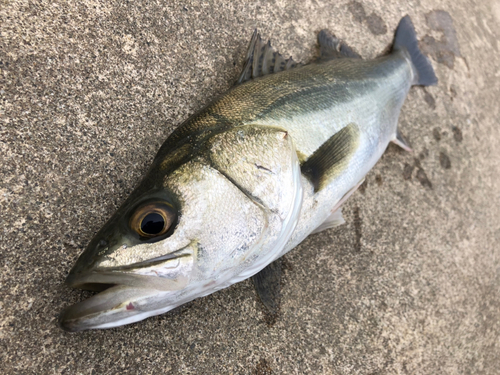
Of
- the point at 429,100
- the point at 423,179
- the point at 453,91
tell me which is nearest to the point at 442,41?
the point at 453,91

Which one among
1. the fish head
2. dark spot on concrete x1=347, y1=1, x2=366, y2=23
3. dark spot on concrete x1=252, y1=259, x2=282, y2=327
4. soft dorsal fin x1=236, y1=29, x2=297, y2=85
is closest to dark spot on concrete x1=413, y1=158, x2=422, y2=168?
dark spot on concrete x1=347, y1=1, x2=366, y2=23

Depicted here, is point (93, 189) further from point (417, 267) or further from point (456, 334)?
point (456, 334)

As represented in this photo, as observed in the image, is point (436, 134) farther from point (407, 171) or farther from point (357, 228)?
point (357, 228)

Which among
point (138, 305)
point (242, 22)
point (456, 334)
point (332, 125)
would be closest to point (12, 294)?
point (138, 305)

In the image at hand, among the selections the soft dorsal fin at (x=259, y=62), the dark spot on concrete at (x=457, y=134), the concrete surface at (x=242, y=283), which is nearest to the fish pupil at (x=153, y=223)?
the concrete surface at (x=242, y=283)

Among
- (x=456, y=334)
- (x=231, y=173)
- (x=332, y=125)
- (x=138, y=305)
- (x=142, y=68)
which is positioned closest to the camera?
(x=138, y=305)

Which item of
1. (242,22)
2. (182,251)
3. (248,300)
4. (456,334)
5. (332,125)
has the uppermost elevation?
(242,22)

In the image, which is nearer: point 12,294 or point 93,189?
point 12,294

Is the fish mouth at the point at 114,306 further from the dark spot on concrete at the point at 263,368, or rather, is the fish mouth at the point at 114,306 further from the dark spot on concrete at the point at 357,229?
the dark spot on concrete at the point at 357,229
